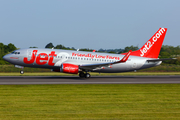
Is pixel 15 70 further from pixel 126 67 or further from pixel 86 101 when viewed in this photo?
pixel 86 101

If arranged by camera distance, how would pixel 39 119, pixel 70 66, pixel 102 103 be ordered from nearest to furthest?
pixel 39 119
pixel 102 103
pixel 70 66

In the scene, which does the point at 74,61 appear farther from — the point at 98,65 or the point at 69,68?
the point at 98,65

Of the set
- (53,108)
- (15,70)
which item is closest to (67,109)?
(53,108)

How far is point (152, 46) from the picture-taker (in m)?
39.9

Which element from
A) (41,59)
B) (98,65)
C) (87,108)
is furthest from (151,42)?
(87,108)

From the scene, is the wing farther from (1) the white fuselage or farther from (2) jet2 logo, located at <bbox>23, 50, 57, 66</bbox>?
(2) jet2 logo, located at <bbox>23, 50, 57, 66</bbox>

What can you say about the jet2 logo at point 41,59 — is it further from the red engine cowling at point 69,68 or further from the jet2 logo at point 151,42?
the jet2 logo at point 151,42

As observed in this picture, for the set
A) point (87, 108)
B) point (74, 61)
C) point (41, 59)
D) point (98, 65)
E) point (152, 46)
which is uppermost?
point (152, 46)

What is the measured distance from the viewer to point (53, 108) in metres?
13.6

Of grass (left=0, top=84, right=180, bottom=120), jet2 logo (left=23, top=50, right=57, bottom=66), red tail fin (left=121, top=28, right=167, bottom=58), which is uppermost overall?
red tail fin (left=121, top=28, right=167, bottom=58)

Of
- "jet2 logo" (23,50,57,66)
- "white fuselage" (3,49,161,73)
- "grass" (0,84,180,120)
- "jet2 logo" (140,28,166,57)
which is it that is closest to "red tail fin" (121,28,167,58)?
"jet2 logo" (140,28,166,57)

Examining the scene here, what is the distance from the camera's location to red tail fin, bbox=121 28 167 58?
39906 millimetres

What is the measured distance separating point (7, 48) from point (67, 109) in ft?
325

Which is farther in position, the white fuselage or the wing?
the white fuselage
